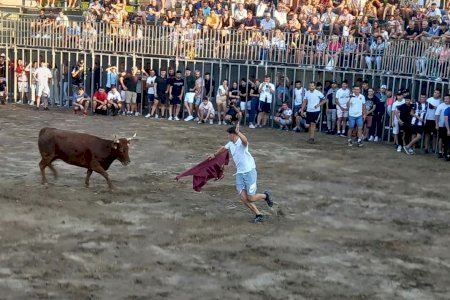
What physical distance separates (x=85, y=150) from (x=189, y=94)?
10217 mm

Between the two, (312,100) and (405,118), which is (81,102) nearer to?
(312,100)

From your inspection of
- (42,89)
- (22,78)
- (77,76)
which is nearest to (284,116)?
(77,76)

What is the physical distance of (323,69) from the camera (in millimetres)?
22859

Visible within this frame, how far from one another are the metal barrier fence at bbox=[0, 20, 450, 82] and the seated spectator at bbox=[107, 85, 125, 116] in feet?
6.59

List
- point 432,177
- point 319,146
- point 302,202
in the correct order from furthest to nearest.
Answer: point 319,146, point 432,177, point 302,202

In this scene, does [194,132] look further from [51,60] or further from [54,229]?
[54,229]

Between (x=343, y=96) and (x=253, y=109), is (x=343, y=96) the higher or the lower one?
the higher one

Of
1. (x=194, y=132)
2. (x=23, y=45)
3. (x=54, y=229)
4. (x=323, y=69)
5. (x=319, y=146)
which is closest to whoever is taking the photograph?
(x=54, y=229)

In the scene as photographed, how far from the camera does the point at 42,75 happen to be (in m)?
25.3

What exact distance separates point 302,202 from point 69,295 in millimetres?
5920

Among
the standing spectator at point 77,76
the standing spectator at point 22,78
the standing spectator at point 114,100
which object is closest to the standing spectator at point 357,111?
the standing spectator at point 114,100

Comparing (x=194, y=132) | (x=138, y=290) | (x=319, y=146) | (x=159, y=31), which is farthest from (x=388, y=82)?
(x=138, y=290)

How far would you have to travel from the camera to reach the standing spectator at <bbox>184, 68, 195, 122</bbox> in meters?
23.7

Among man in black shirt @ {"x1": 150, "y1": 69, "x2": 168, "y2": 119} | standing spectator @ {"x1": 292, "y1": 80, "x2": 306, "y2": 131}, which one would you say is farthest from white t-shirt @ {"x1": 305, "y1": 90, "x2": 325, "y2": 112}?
man in black shirt @ {"x1": 150, "y1": 69, "x2": 168, "y2": 119}
